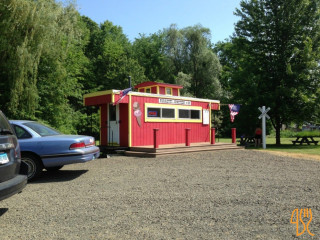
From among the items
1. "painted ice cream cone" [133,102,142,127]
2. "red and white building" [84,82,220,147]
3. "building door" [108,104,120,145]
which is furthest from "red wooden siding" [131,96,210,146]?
"building door" [108,104,120,145]

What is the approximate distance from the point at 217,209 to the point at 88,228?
2032 millimetres

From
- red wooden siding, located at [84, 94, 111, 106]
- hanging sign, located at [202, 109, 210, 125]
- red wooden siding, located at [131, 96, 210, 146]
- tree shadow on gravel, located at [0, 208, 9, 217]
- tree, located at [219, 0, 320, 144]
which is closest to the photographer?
tree shadow on gravel, located at [0, 208, 9, 217]

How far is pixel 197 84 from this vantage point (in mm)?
40719

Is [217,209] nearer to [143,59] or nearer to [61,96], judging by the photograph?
[61,96]

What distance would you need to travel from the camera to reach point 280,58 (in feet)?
75.7

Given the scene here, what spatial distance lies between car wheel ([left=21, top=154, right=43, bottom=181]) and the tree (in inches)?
673

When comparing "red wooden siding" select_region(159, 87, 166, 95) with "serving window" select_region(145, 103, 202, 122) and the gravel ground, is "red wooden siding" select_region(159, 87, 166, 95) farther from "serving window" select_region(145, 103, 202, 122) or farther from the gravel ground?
the gravel ground

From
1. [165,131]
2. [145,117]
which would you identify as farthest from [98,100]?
[165,131]

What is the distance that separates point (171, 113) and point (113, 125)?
10.2 ft

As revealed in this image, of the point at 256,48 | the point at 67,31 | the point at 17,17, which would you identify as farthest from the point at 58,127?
the point at 256,48

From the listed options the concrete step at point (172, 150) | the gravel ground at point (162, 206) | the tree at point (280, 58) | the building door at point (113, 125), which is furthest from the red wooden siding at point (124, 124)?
the tree at point (280, 58)

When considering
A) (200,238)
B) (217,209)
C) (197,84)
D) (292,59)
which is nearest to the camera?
(200,238)

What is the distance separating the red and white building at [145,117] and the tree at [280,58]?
6.74 meters

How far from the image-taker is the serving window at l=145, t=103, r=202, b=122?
15.0m
